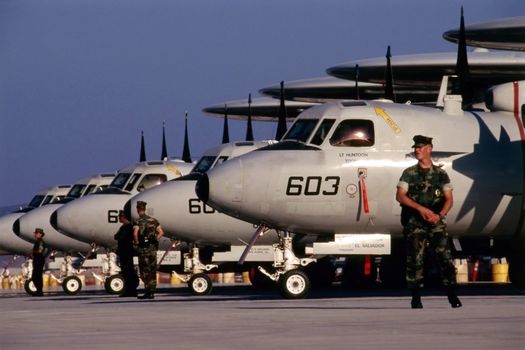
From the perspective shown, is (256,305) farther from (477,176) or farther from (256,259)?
(256,259)

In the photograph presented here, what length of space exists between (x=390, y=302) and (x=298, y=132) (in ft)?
15.8

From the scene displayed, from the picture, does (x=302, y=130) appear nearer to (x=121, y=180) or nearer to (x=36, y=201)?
(x=121, y=180)

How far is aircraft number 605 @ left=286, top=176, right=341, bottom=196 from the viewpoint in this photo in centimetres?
2247

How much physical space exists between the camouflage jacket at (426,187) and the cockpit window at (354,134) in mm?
6068

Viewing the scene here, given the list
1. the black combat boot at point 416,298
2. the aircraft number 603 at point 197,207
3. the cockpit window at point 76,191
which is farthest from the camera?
the cockpit window at point 76,191

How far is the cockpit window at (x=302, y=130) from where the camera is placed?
23.1m

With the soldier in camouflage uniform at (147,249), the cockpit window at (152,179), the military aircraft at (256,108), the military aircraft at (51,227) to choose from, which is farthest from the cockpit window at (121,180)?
the military aircraft at (256,108)

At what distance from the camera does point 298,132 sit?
76.5 ft

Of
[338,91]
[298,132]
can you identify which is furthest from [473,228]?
[338,91]

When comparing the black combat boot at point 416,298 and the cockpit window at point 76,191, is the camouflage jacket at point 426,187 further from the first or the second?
the cockpit window at point 76,191

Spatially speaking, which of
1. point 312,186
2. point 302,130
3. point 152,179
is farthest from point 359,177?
point 152,179

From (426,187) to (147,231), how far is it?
9205mm

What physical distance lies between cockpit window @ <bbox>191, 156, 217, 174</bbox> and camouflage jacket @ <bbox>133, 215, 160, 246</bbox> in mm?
5009

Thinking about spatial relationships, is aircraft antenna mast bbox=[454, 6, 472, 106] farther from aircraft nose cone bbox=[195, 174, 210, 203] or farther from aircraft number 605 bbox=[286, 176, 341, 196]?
aircraft nose cone bbox=[195, 174, 210, 203]
